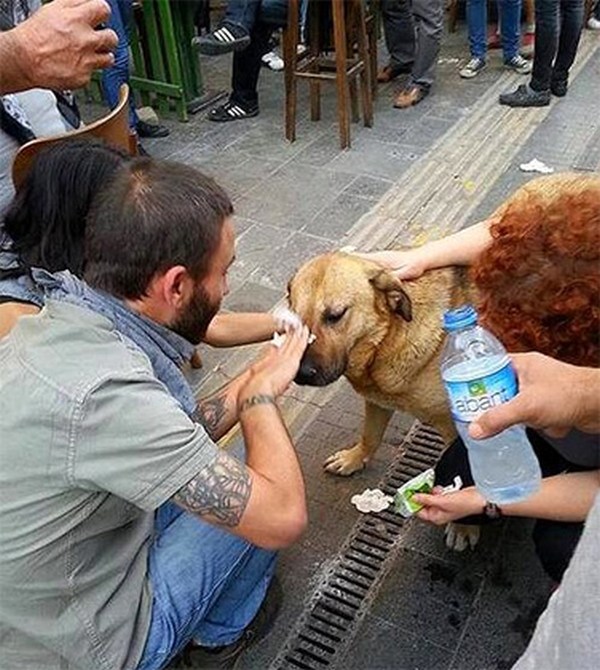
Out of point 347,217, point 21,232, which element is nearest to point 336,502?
point 21,232

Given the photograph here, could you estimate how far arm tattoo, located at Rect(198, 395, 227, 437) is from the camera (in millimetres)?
2398

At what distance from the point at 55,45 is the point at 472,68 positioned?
233 inches

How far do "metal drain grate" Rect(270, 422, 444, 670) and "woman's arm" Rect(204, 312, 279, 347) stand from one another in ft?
2.81

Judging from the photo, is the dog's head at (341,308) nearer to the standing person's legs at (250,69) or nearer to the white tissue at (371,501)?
the white tissue at (371,501)

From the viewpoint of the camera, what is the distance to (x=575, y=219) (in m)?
1.73

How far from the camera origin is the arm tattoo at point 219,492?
1720 millimetres

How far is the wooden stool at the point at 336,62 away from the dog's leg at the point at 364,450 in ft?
11.3

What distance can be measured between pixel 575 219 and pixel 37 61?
1642 millimetres

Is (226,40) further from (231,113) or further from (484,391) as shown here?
(484,391)

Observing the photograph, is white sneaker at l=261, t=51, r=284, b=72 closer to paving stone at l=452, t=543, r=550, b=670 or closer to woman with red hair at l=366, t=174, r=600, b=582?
woman with red hair at l=366, t=174, r=600, b=582

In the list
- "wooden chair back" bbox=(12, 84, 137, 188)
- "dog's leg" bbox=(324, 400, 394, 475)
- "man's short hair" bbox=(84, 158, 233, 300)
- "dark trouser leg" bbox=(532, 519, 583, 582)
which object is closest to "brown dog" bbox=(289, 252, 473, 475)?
"dog's leg" bbox=(324, 400, 394, 475)

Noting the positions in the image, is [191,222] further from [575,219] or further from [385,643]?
[385,643]

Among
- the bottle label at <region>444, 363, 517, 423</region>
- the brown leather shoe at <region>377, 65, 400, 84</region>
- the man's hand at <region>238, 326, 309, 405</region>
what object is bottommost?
the brown leather shoe at <region>377, 65, 400, 84</region>

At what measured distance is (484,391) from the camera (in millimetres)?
1567
